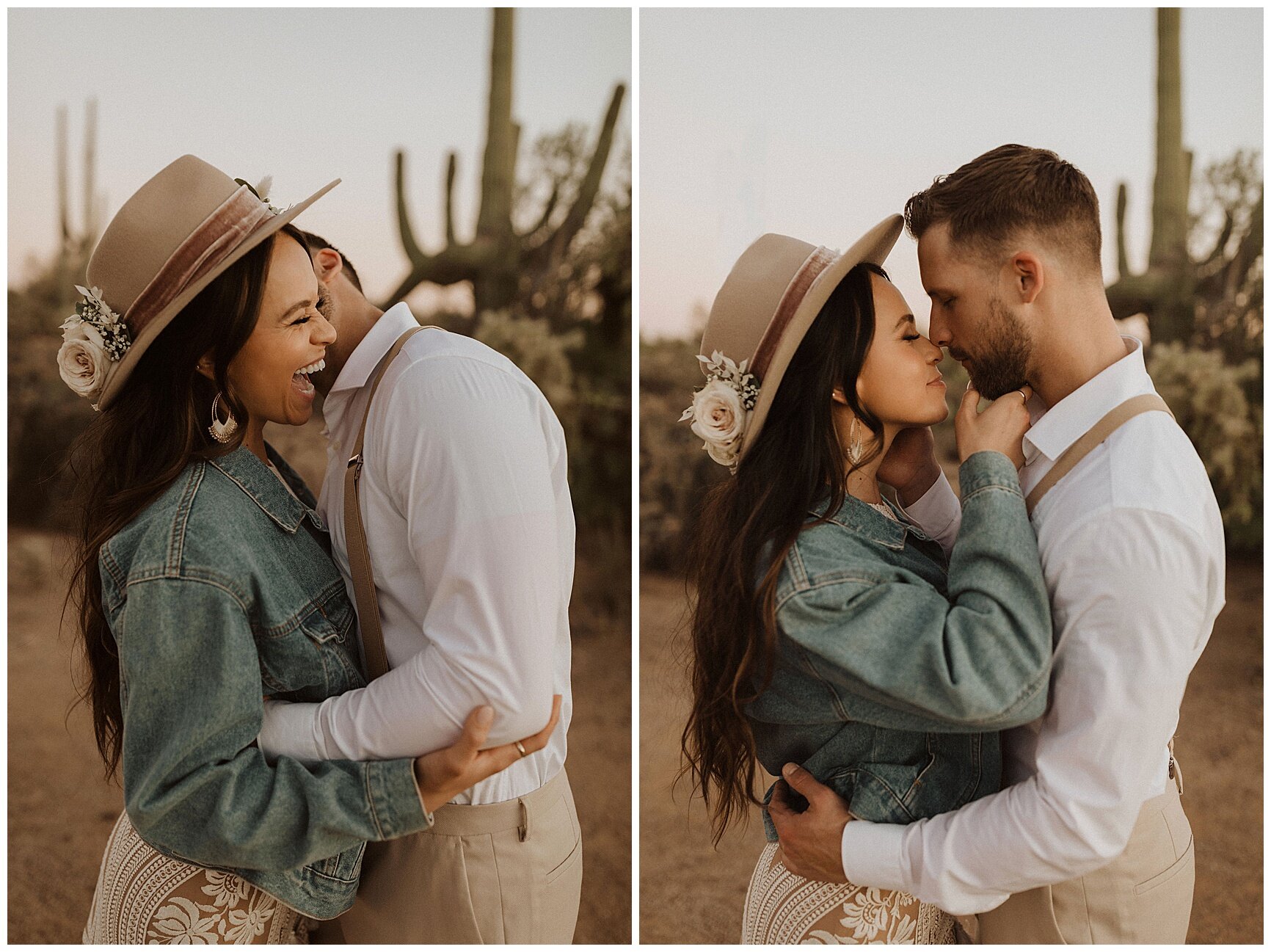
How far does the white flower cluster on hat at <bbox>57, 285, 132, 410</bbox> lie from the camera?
4.88ft

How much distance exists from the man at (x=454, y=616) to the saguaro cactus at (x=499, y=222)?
2446 millimetres

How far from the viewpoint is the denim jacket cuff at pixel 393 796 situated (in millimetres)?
1413

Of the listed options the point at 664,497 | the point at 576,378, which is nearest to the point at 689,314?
the point at 576,378

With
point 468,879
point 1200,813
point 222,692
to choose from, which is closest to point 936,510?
point 468,879

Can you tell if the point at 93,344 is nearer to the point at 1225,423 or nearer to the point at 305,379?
the point at 305,379

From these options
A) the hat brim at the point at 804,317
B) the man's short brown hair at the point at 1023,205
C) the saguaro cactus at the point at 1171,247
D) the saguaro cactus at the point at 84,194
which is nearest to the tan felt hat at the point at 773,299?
the hat brim at the point at 804,317

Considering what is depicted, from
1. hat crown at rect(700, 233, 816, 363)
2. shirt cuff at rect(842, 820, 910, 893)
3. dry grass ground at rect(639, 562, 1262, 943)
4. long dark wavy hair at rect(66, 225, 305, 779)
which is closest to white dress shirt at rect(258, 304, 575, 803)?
long dark wavy hair at rect(66, 225, 305, 779)

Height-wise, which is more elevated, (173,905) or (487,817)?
(487,817)

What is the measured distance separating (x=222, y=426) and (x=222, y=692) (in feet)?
1.34

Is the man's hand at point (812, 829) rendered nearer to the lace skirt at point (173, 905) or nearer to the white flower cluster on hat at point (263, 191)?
the lace skirt at point (173, 905)

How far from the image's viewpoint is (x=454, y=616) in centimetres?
140

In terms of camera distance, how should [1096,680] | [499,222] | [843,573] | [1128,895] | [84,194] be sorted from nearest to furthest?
[1096,680]
[843,573]
[1128,895]
[84,194]
[499,222]

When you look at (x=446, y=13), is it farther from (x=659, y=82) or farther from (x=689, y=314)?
(x=689, y=314)

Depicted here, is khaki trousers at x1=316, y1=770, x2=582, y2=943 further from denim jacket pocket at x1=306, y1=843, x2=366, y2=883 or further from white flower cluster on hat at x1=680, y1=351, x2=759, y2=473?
white flower cluster on hat at x1=680, y1=351, x2=759, y2=473
